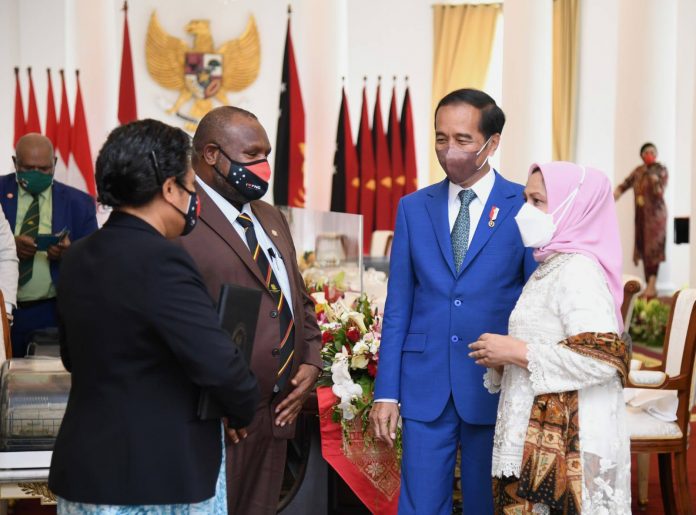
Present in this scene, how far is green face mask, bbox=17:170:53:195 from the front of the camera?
15.7 ft

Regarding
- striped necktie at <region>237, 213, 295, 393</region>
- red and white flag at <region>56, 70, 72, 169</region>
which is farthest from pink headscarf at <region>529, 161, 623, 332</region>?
red and white flag at <region>56, 70, 72, 169</region>

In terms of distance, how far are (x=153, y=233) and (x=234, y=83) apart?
44.8 feet

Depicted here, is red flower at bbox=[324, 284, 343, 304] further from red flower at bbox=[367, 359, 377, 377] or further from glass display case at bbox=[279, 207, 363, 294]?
red flower at bbox=[367, 359, 377, 377]

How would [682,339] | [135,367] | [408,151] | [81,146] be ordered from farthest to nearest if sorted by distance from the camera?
[408,151]
[81,146]
[682,339]
[135,367]

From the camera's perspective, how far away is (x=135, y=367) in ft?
5.94

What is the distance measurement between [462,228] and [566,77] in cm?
1321

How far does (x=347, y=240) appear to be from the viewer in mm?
5008

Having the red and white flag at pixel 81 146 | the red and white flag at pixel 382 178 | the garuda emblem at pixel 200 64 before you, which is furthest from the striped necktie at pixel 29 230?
the garuda emblem at pixel 200 64

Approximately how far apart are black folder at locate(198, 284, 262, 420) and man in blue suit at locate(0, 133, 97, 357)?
289cm

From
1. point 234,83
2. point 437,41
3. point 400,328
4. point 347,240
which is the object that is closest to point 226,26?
point 234,83

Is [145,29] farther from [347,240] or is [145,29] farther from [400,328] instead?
[400,328]

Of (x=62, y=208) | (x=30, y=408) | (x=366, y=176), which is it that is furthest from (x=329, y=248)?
(x=366, y=176)

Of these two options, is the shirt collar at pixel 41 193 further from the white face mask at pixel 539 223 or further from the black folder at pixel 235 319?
the white face mask at pixel 539 223

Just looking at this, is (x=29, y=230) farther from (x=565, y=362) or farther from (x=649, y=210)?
(x=649, y=210)
